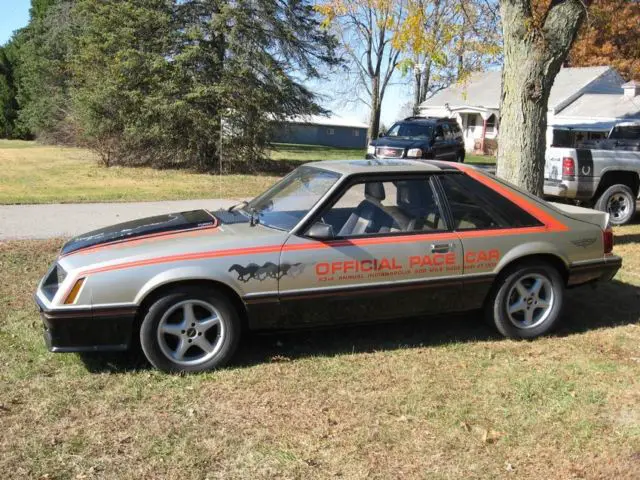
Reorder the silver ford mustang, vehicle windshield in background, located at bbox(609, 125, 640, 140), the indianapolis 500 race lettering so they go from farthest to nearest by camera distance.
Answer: vehicle windshield in background, located at bbox(609, 125, 640, 140) < the indianapolis 500 race lettering < the silver ford mustang

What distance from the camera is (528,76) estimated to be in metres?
7.88

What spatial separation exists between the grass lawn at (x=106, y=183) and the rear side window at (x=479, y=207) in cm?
981

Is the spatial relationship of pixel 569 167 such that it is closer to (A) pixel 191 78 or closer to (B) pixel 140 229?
(B) pixel 140 229

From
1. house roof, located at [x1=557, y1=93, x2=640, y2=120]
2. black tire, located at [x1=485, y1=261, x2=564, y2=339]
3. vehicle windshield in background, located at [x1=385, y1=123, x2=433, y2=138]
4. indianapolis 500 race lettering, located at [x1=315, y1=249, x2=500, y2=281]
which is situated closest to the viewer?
indianapolis 500 race lettering, located at [x1=315, y1=249, x2=500, y2=281]

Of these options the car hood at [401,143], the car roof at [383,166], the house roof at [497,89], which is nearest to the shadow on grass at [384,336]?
the car roof at [383,166]

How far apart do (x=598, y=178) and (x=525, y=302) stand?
22.3 feet

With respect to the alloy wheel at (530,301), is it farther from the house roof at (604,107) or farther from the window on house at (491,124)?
the window on house at (491,124)

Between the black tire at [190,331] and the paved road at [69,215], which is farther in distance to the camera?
the paved road at [69,215]

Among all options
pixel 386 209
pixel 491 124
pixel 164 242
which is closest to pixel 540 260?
pixel 386 209

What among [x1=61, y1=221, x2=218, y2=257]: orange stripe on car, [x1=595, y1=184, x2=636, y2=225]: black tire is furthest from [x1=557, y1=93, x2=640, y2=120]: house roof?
[x1=61, y1=221, x2=218, y2=257]: orange stripe on car

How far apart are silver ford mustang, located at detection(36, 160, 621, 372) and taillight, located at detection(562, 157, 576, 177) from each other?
18.8 ft

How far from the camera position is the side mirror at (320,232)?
445cm

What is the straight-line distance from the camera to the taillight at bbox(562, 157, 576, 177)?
430 inches

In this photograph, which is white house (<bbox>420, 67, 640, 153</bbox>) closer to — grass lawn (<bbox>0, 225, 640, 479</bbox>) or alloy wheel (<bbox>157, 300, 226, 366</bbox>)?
grass lawn (<bbox>0, 225, 640, 479</bbox>)
